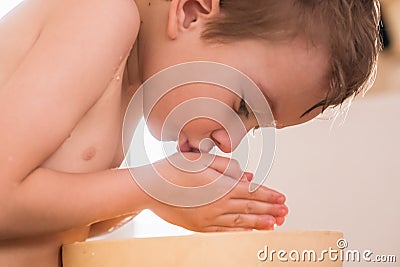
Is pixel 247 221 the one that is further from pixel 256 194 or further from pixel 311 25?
pixel 311 25

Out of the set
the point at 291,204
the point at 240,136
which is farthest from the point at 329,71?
the point at 291,204

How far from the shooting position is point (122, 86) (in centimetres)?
82

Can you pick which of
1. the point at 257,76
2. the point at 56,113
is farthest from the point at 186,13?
the point at 56,113

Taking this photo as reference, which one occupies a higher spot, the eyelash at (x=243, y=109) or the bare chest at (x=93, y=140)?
the eyelash at (x=243, y=109)

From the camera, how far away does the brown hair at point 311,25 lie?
76 cm

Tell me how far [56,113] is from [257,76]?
0.77 feet

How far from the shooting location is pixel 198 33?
78cm

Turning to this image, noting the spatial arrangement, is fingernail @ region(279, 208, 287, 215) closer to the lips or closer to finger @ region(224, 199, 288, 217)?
finger @ region(224, 199, 288, 217)

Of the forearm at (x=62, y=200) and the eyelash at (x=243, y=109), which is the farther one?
the eyelash at (x=243, y=109)

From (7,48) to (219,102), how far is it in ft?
0.77

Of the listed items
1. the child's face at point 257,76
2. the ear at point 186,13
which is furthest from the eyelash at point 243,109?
the ear at point 186,13

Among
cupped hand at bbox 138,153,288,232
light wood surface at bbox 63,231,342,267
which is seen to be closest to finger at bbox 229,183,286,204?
cupped hand at bbox 138,153,288,232

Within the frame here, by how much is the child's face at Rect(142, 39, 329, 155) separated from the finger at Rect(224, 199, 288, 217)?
3.6 inches

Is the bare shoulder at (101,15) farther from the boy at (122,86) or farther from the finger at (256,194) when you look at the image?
the finger at (256,194)
